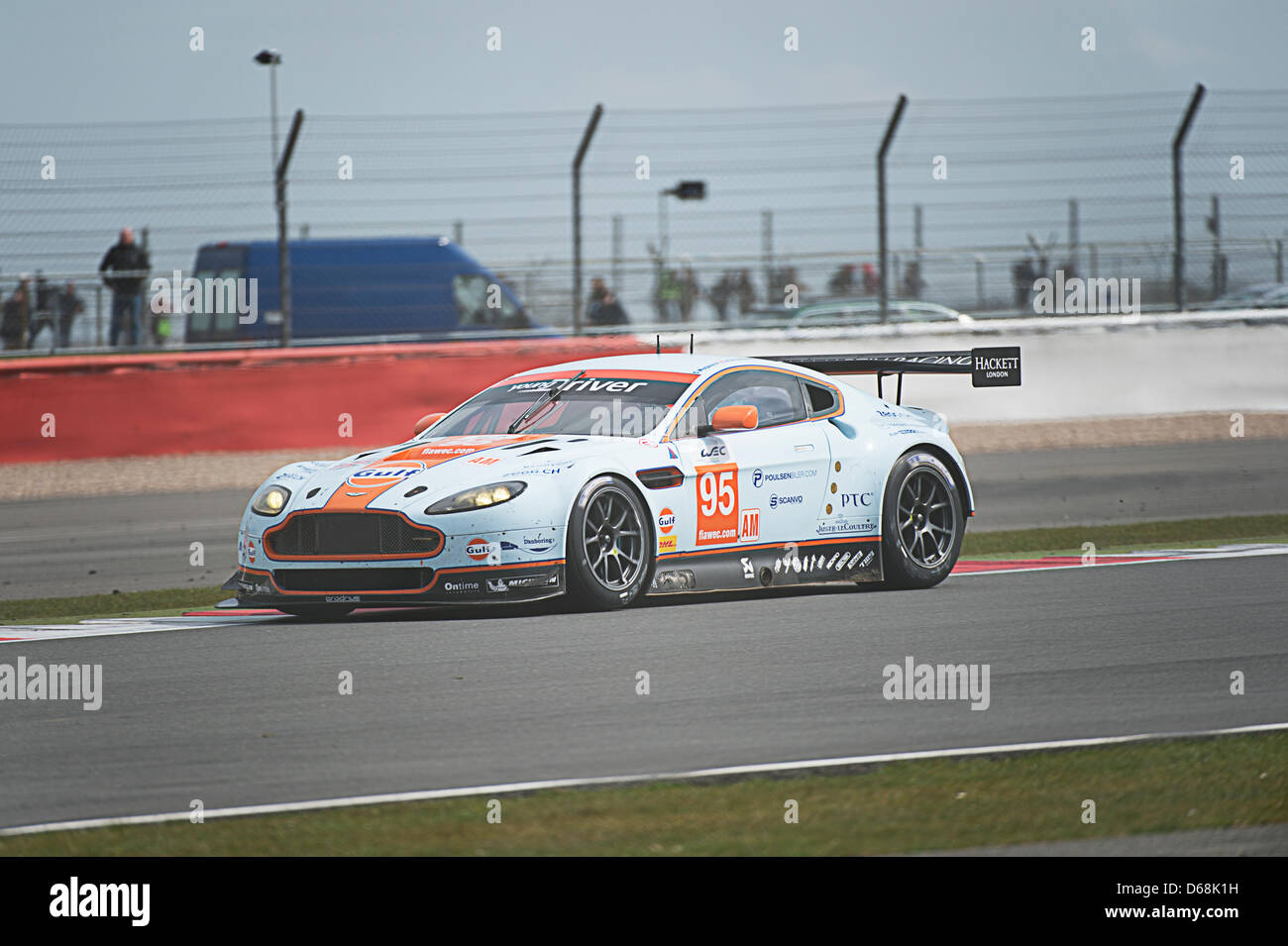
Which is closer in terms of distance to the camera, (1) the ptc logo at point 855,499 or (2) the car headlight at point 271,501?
(2) the car headlight at point 271,501

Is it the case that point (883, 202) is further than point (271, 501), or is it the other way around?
point (883, 202)

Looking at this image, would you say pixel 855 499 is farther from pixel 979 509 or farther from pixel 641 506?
pixel 979 509

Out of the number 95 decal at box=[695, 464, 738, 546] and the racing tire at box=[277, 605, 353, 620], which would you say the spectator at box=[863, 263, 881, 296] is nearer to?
the number 95 decal at box=[695, 464, 738, 546]

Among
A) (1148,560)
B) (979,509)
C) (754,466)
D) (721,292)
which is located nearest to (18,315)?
(721,292)

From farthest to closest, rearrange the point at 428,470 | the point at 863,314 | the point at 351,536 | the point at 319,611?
the point at 863,314 → the point at 319,611 → the point at 428,470 → the point at 351,536

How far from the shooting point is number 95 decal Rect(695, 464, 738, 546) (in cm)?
982

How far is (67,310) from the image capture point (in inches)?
735

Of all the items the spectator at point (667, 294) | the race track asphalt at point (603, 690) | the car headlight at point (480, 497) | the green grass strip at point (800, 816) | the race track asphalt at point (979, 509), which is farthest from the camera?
the spectator at point (667, 294)

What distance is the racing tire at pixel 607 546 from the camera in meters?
9.24

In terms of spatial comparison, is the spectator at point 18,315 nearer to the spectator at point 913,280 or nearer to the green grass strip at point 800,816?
the spectator at point 913,280

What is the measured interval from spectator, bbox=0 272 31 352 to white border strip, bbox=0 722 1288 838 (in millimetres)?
13777

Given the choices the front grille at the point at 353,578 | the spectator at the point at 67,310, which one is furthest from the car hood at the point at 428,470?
the spectator at the point at 67,310

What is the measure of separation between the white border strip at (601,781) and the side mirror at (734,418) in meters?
3.84

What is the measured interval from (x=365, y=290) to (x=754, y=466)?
41.2ft
